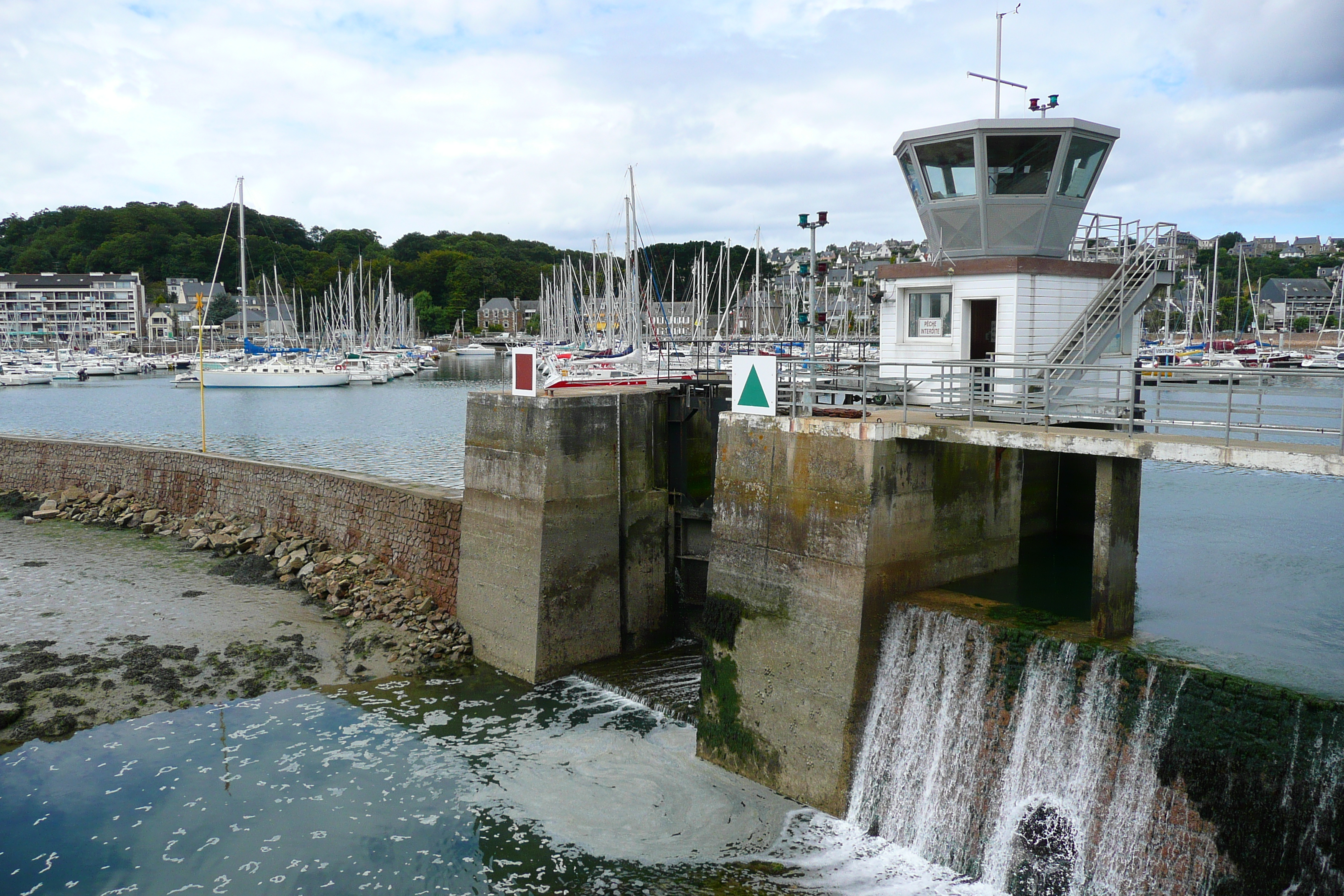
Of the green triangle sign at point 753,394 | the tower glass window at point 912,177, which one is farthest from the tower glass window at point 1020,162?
the green triangle sign at point 753,394

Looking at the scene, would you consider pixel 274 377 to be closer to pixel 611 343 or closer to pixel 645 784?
pixel 611 343

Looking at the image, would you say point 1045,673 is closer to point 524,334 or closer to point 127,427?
point 127,427

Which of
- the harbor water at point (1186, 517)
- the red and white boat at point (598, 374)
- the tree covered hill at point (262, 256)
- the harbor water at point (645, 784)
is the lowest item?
the harbor water at point (645, 784)

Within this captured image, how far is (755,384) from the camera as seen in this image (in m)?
14.4

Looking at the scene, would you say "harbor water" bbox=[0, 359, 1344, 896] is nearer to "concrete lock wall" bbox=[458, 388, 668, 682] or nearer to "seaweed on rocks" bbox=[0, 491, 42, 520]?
"concrete lock wall" bbox=[458, 388, 668, 682]

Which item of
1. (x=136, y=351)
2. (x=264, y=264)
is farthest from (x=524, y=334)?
(x=136, y=351)

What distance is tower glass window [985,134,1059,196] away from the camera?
15047 mm

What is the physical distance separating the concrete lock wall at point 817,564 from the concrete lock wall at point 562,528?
3.93 meters

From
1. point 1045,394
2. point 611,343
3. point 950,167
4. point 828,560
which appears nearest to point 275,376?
point 611,343

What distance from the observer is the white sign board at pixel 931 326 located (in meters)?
16.3

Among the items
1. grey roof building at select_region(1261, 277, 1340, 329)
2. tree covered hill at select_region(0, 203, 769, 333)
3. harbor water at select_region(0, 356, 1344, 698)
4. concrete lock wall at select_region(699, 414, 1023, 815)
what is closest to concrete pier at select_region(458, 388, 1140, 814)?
Result: concrete lock wall at select_region(699, 414, 1023, 815)

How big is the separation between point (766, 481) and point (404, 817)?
7.07 metres

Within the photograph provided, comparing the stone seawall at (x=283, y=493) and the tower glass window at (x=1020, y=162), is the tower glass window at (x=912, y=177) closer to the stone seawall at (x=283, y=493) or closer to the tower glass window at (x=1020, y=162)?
the tower glass window at (x=1020, y=162)

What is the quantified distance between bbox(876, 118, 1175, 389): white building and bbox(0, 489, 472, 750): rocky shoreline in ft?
37.1
